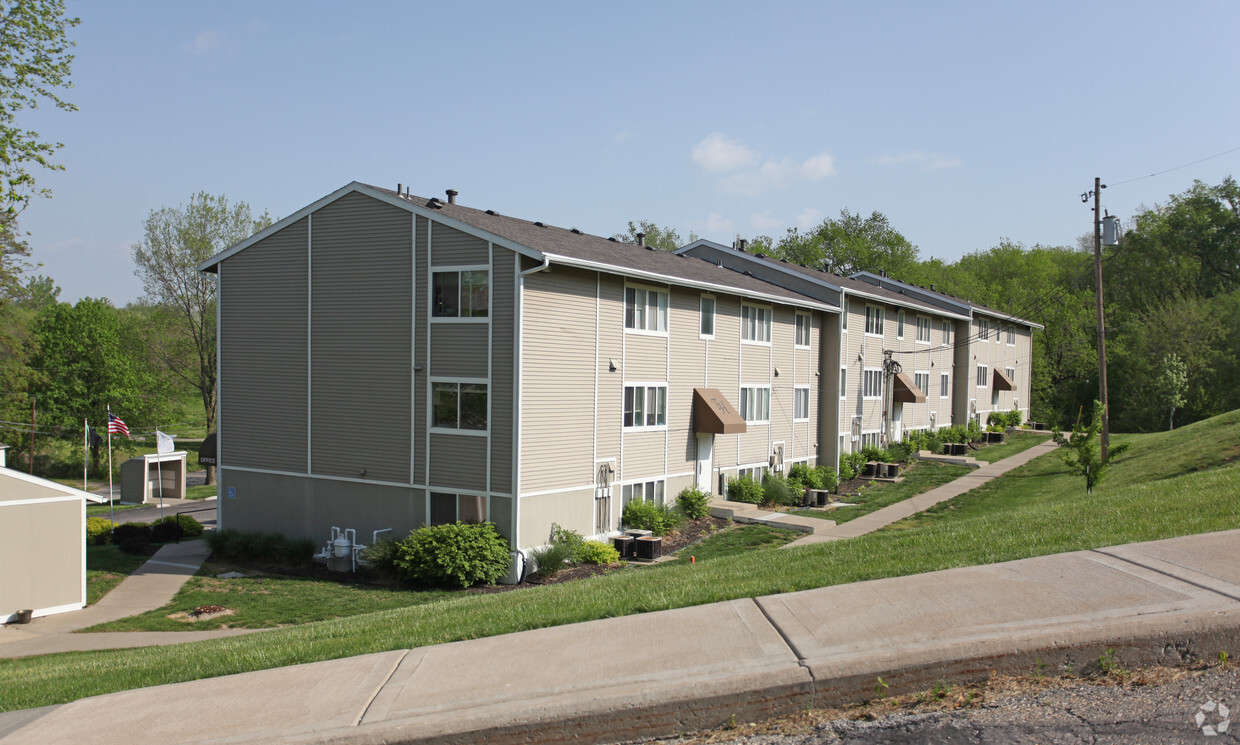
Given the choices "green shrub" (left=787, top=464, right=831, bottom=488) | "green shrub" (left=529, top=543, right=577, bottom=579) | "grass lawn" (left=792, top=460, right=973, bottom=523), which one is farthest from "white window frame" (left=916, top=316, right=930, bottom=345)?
"green shrub" (left=529, top=543, right=577, bottom=579)

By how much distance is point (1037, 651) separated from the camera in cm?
520

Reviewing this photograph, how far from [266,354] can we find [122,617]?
326 inches

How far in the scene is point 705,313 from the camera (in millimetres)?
26406

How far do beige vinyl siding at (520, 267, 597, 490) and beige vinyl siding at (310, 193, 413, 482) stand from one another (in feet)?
11.3

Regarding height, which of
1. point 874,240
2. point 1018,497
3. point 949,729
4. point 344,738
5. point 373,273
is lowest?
point 1018,497

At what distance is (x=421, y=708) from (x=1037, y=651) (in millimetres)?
3974

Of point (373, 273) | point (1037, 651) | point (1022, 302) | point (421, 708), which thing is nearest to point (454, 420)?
point (373, 273)

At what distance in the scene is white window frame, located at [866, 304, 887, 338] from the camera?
123 ft

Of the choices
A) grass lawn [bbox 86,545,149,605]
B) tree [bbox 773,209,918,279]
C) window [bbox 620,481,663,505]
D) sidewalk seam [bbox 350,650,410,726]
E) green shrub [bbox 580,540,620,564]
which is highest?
tree [bbox 773,209,918,279]

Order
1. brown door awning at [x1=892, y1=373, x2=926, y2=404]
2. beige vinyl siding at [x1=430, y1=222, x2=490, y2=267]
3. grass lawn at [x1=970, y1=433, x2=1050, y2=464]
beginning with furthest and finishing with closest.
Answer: grass lawn at [x1=970, y1=433, x2=1050, y2=464] → brown door awning at [x1=892, y1=373, x2=926, y2=404] → beige vinyl siding at [x1=430, y1=222, x2=490, y2=267]

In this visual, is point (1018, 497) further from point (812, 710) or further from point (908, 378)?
point (812, 710)

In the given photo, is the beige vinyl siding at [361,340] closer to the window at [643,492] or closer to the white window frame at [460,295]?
the white window frame at [460,295]

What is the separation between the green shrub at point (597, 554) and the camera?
2058 cm

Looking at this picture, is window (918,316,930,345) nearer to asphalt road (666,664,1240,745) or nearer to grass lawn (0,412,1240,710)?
grass lawn (0,412,1240,710)
